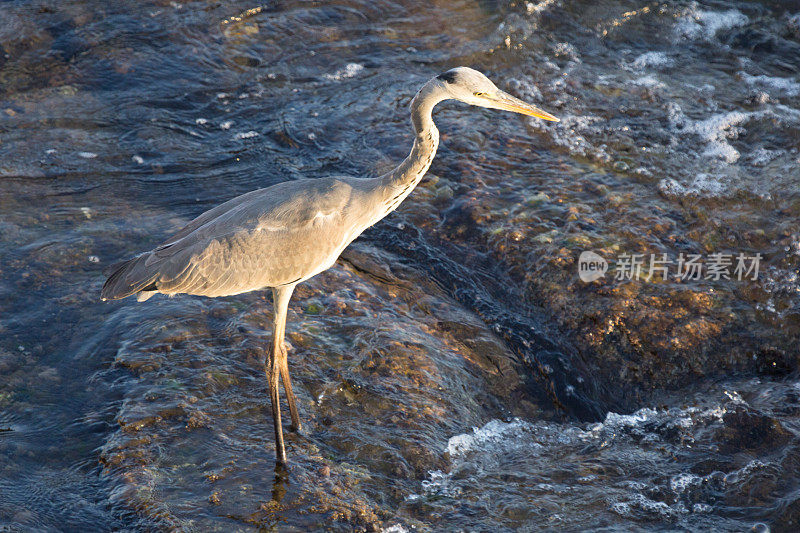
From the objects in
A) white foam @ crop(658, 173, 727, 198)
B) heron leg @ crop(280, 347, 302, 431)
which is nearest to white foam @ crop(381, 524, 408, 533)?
heron leg @ crop(280, 347, 302, 431)

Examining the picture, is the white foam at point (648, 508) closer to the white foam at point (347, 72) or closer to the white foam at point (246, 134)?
the white foam at point (246, 134)

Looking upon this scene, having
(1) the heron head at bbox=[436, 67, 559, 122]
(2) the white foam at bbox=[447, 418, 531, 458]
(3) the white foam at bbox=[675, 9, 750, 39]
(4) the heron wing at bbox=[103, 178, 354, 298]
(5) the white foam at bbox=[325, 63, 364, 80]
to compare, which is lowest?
(2) the white foam at bbox=[447, 418, 531, 458]

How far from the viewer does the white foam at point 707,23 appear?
9.55 meters

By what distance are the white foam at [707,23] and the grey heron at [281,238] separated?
6.10 m

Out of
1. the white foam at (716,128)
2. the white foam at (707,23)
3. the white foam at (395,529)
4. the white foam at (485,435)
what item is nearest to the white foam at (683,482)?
the white foam at (485,435)

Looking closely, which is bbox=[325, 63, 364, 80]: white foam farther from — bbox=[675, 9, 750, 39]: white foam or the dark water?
bbox=[675, 9, 750, 39]: white foam

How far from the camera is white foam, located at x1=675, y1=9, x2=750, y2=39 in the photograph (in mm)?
9555

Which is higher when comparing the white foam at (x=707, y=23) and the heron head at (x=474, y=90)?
the white foam at (x=707, y=23)

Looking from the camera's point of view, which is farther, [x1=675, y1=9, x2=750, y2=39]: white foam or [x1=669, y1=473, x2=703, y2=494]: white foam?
[x1=675, y1=9, x2=750, y2=39]: white foam

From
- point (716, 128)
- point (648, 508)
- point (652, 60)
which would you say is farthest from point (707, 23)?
point (648, 508)

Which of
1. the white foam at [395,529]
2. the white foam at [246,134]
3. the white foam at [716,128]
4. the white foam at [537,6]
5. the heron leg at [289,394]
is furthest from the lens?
the white foam at [537,6]

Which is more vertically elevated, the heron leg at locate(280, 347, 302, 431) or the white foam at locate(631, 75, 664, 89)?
the white foam at locate(631, 75, 664, 89)

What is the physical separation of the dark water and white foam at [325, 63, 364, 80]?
1.4 inches

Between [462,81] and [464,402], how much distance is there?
2.15 m
